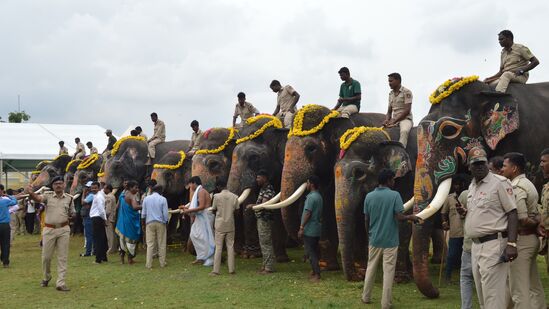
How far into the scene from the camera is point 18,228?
25.9 m

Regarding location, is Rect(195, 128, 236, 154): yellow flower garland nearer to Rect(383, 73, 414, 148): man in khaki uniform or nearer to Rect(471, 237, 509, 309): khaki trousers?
Rect(383, 73, 414, 148): man in khaki uniform

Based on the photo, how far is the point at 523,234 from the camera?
6.83 m

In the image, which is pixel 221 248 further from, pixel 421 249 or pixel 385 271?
pixel 421 249

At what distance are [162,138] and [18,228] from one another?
32.0ft

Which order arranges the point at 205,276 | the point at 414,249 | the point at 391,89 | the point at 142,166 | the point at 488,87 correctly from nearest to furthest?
the point at 414,249 → the point at 488,87 → the point at 391,89 → the point at 205,276 → the point at 142,166

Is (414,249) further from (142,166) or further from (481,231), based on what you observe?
(142,166)

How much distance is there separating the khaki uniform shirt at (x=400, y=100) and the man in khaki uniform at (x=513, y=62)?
1.72 meters

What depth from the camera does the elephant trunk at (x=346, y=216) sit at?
1003 cm

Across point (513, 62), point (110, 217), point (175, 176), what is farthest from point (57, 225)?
point (513, 62)

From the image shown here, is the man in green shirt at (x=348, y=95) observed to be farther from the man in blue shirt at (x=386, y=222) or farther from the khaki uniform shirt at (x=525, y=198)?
the khaki uniform shirt at (x=525, y=198)

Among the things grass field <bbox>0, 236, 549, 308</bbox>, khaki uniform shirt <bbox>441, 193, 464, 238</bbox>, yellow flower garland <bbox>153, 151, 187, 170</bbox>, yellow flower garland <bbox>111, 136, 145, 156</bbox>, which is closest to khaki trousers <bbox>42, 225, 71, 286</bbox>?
grass field <bbox>0, 236, 549, 308</bbox>

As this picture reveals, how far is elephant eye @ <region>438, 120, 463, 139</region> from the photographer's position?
344 inches

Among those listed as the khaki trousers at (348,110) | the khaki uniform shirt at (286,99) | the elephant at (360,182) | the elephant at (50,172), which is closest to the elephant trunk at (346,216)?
the elephant at (360,182)

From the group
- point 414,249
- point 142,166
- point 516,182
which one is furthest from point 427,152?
point 142,166
